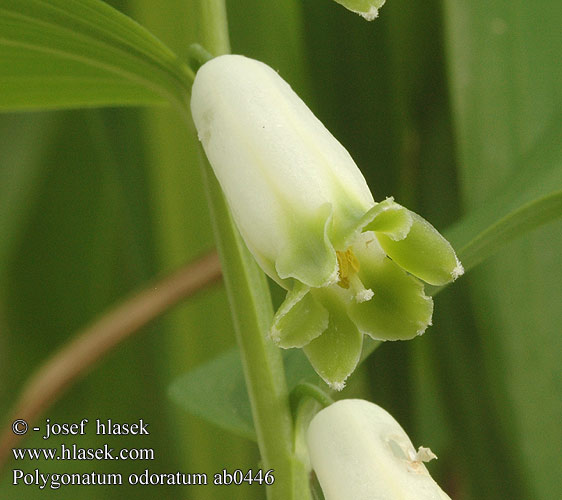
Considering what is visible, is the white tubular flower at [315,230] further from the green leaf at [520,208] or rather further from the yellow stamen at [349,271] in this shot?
the green leaf at [520,208]

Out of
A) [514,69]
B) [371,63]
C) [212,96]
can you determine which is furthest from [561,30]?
[212,96]

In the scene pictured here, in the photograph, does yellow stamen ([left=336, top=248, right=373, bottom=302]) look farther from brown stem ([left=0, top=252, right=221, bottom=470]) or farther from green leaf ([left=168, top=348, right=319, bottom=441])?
brown stem ([left=0, top=252, right=221, bottom=470])

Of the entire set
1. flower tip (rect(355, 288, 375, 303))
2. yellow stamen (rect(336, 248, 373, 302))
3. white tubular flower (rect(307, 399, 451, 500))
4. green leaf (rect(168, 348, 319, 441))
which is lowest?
white tubular flower (rect(307, 399, 451, 500))

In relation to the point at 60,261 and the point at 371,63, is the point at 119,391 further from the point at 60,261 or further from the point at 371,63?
the point at 371,63

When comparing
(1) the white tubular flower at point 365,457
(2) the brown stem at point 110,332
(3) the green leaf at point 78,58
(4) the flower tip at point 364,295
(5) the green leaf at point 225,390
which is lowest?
(1) the white tubular flower at point 365,457

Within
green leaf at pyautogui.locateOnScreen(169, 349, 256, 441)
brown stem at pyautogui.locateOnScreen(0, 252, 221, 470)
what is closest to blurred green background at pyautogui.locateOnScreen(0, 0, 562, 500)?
brown stem at pyautogui.locateOnScreen(0, 252, 221, 470)

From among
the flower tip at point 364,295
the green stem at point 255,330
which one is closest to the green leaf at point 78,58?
the green stem at point 255,330
